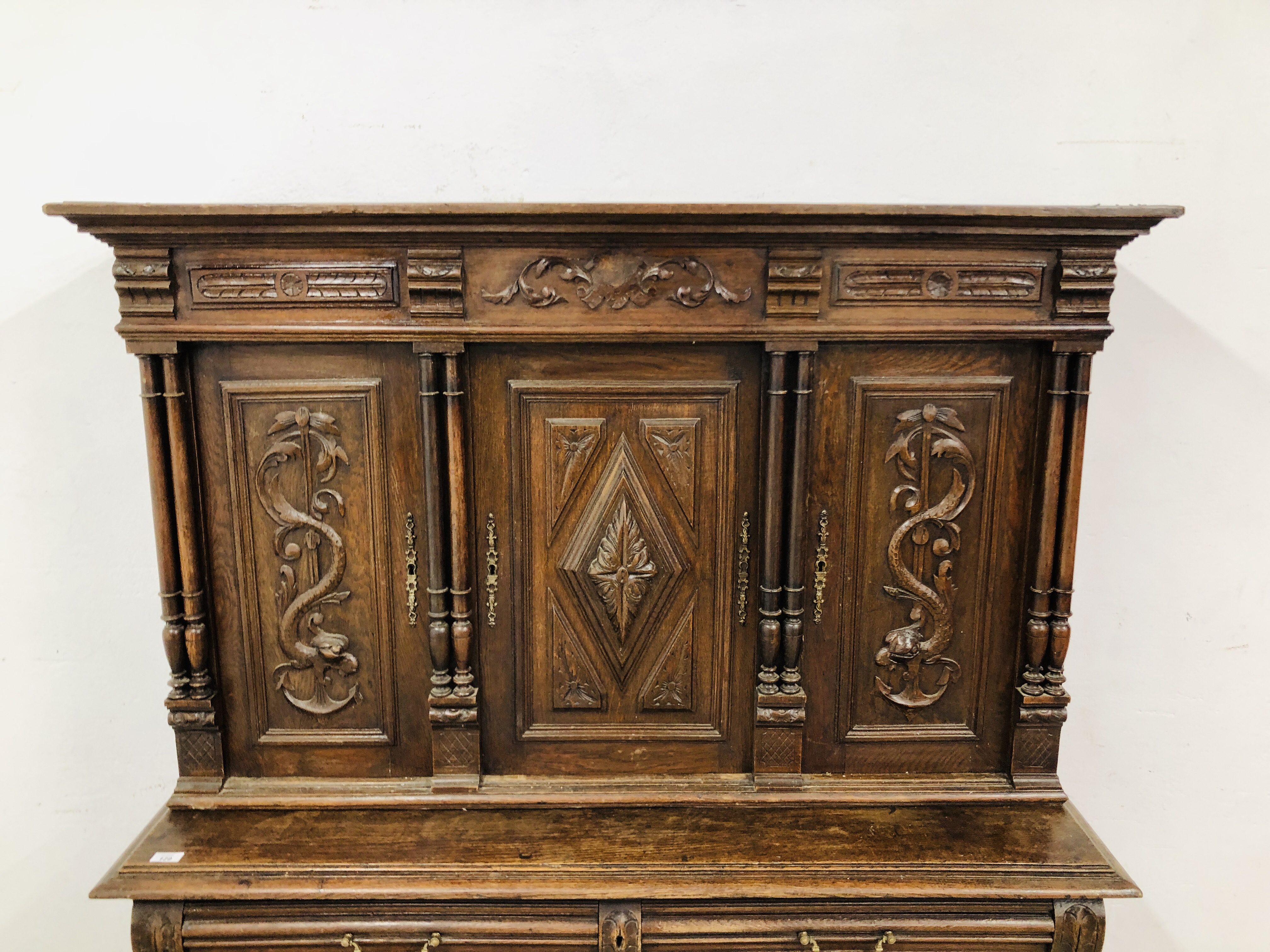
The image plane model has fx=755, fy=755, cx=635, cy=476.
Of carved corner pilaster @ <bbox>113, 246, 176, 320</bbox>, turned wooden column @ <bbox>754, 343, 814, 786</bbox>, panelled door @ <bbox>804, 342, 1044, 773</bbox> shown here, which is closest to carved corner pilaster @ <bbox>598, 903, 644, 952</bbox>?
turned wooden column @ <bbox>754, 343, 814, 786</bbox>

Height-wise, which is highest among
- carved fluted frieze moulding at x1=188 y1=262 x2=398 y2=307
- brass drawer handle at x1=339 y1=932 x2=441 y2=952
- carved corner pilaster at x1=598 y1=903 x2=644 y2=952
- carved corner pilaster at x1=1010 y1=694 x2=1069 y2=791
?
carved fluted frieze moulding at x1=188 y1=262 x2=398 y2=307

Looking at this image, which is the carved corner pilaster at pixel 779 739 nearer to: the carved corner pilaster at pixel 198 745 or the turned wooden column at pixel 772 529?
the turned wooden column at pixel 772 529

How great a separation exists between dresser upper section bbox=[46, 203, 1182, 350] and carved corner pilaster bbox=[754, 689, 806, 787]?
2.95 feet

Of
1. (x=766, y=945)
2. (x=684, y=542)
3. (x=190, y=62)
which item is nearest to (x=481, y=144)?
(x=190, y=62)

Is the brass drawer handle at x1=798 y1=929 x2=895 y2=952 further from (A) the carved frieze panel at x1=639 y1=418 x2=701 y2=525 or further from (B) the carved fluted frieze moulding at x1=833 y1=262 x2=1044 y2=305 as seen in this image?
(B) the carved fluted frieze moulding at x1=833 y1=262 x2=1044 y2=305

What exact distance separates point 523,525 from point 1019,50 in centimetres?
187

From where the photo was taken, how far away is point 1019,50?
2.08m

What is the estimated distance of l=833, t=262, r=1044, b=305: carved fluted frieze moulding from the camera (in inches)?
68.2

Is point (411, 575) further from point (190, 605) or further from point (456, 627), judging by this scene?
point (190, 605)

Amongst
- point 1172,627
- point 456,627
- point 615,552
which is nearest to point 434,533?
point 456,627

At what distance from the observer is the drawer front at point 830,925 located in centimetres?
167

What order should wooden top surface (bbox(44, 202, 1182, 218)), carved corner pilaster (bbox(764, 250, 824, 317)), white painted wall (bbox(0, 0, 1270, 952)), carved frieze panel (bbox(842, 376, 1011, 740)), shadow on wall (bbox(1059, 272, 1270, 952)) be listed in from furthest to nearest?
1. shadow on wall (bbox(1059, 272, 1270, 952))
2. white painted wall (bbox(0, 0, 1270, 952))
3. carved frieze panel (bbox(842, 376, 1011, 740))
4. carved corner pilaster (bbox(764, 250, 824, 317))
5. wooden top surface (bbox(44, 202, 1182, 218))

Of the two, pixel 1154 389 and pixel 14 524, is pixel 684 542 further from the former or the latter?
pixel 14 524

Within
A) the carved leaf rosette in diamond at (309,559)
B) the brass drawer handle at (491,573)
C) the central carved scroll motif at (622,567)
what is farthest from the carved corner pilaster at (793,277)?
the carved leaf rosette in diamond at (309,559)
